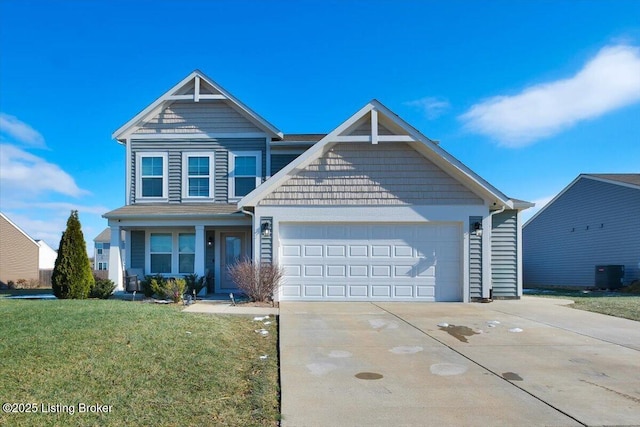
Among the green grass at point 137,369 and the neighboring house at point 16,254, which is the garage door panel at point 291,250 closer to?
the green grass at point 137,369

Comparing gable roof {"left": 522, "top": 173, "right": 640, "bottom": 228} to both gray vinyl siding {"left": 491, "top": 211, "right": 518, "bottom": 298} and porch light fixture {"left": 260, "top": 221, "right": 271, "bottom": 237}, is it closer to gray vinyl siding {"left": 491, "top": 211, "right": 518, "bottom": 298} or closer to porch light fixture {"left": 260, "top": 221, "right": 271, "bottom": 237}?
gray vinyl siding {"left": 491, "top": 211, "right": 518, "bottom": 298}

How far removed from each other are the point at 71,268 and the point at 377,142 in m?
8.88

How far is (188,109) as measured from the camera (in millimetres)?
15594

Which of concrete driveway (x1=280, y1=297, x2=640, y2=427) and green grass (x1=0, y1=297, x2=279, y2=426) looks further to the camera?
concrete driveway (x1=280, y1=297, x2=640, y2=427)

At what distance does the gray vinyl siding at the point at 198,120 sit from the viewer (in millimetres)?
15547

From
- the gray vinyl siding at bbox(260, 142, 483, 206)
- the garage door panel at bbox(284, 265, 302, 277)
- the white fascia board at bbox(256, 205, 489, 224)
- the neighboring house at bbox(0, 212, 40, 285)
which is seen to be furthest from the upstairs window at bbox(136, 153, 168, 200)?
the neighboring house at bbox(0, 212, 40, 285)

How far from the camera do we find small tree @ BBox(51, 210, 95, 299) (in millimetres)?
11672

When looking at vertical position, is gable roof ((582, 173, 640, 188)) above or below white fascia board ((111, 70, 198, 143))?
below

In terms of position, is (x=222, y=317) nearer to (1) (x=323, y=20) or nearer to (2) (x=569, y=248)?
(1) (x=323, y=20)

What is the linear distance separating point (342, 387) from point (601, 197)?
2165 centimetres

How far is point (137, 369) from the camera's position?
5.43 m

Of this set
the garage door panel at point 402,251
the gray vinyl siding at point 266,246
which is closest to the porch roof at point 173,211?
the gray vinyl siding at point 266,246

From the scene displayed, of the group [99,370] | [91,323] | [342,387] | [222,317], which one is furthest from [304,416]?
[222,317]

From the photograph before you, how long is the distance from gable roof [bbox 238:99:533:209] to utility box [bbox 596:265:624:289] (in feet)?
36.0
